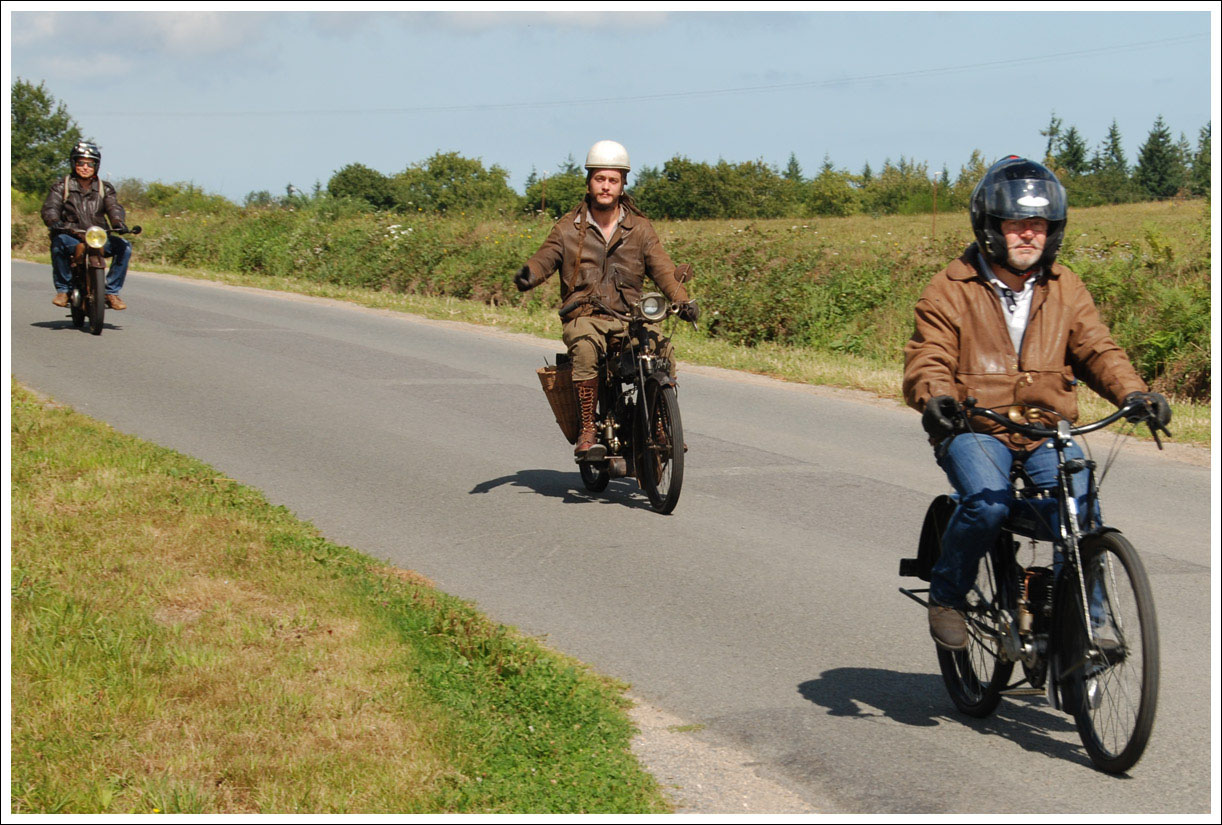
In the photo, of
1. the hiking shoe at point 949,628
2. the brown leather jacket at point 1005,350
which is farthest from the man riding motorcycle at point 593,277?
the hiking shoe at point 949,628

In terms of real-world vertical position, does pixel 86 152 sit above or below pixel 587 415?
above

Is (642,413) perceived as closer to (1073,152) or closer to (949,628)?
(949,628)

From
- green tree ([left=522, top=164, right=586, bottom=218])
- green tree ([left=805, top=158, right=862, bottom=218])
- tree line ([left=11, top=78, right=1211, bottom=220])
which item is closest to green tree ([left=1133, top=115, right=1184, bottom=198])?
tree line ([left=11, top=78, right=1211, bottom=220])

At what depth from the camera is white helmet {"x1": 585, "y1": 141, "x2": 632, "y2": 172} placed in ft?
28.3

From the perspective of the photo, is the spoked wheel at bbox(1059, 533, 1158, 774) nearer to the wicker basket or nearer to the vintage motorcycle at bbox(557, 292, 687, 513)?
the vintage motorcycle at bbox(557, 292, 687, 513)

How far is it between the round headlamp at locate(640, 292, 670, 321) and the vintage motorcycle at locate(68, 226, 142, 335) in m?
9.62

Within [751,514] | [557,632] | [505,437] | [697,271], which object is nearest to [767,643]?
[557,632]

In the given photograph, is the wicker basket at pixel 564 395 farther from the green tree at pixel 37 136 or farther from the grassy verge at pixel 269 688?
the green tree at pixel 37 136

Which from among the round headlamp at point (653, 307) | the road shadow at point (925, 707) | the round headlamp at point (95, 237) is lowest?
the road shadow at point (925, 707)

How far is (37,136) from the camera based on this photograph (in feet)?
306

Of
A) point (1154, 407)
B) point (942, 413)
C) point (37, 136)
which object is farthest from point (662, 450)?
point (37, 136)

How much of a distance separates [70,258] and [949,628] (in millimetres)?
14730

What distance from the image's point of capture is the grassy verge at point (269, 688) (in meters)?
4.09

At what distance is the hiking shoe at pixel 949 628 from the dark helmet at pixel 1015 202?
50.0 inches
